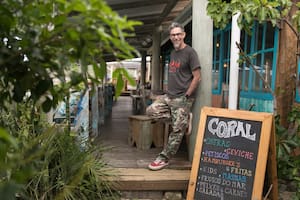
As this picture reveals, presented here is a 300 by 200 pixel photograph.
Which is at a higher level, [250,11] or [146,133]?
[250,11]

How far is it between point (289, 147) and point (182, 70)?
4.06 ft

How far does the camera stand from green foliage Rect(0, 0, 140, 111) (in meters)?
0.68

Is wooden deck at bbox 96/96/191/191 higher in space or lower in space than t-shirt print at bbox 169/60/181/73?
lower

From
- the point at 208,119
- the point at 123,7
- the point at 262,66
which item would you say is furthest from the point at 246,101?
the point at 123,7

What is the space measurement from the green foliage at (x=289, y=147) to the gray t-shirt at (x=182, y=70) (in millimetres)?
932

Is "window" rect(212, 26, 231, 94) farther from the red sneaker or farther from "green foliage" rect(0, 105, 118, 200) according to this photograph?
"green foliage" rect(0, 105, 118, 200)

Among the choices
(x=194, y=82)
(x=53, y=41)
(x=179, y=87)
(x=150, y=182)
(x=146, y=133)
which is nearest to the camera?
(x=53, y=41)

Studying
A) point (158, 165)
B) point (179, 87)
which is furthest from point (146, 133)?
point (179, 87)

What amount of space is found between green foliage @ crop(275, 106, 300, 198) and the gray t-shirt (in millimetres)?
932

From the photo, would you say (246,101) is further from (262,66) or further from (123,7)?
(123,7)

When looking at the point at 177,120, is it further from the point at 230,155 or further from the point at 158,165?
the point at 230,155

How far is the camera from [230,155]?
103 inches

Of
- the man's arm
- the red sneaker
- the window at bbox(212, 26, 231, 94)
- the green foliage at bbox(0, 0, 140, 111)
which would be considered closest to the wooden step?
the red sneaker

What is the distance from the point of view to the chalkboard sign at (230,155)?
8.10 ft
